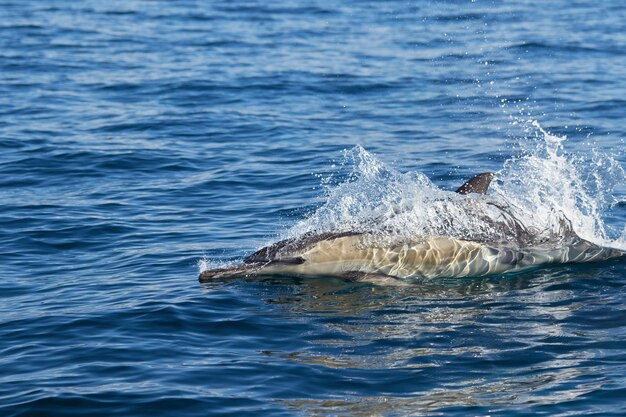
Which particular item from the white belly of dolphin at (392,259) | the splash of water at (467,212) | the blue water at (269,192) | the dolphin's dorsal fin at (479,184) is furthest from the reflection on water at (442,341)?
the dolphin's dorsal fin at (479,184)

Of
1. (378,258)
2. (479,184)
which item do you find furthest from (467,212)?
→ (378,258)

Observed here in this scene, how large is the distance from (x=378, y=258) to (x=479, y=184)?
1.48 m

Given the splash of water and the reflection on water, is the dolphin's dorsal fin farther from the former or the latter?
the reflection on water

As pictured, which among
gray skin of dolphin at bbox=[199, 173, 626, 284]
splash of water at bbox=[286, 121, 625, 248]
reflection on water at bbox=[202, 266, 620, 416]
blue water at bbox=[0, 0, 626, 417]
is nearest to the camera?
reflection on water at bbox=[202, 266, 620, 416]

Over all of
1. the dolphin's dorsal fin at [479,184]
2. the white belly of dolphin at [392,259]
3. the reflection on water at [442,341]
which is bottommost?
the reflection on water at [442,341]

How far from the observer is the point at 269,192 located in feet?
55.6

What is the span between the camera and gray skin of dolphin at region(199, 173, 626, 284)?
12602mm

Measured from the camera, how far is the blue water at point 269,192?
9.71 meters

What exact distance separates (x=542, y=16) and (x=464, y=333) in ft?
76.7

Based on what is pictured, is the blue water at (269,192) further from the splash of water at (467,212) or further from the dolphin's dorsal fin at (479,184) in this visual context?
the dolphin's dorsal fin at (479,184)

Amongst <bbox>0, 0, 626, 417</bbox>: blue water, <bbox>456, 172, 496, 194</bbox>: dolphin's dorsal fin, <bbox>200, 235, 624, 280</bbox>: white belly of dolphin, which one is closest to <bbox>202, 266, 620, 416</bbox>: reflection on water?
<bbox>0, 0, 626, 417</bbox>: blue water

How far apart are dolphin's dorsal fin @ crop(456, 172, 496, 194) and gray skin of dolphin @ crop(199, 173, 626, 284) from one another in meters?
0.65

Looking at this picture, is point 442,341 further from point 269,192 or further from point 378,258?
point 269,192

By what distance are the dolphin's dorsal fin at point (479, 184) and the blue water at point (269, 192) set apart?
110 cm
